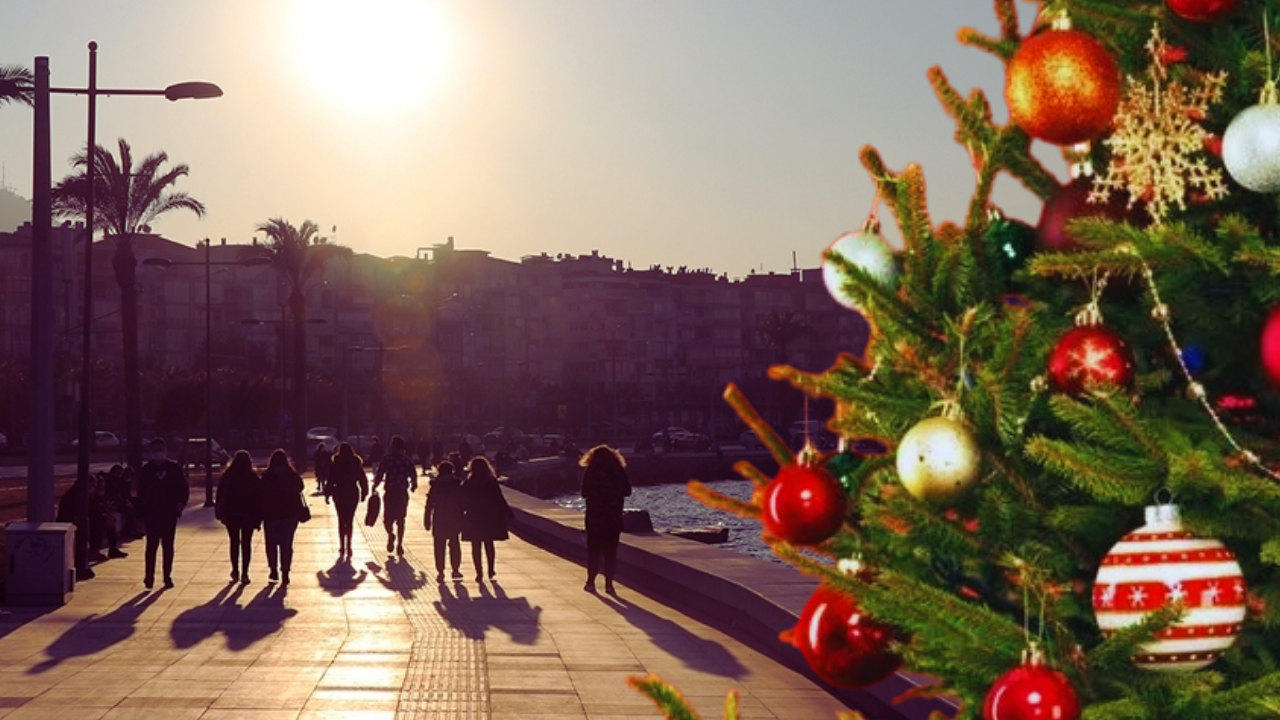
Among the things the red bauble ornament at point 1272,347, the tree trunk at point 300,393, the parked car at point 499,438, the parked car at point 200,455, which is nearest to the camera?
the red bauble ornament at point 1272,347

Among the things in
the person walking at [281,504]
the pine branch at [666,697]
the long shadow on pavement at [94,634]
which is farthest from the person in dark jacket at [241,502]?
the pine branch at [666,697]

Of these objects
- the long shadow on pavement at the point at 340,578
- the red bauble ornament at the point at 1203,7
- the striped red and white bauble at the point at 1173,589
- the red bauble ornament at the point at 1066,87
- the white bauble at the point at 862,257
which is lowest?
the long shadow on pavement at the point at 340,578

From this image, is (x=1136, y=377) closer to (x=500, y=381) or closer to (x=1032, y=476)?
(x=1032, y=476)

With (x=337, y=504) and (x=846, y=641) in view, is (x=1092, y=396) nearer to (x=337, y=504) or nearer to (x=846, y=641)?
(x=846, y=641)

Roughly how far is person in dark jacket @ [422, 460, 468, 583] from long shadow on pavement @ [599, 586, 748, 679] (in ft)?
14.4

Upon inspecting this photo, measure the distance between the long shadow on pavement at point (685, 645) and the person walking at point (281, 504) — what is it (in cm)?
462

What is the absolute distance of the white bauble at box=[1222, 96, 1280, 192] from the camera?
89.3 inches

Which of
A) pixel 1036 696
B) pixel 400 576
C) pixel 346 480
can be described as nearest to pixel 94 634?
pixel 400 576

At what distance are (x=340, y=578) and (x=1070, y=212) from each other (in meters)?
20.2

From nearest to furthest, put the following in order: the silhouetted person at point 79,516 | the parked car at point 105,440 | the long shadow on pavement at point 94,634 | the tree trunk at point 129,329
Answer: the long shadow on pavement at point 94,634, the silhouetted person at point 79,516, the tree trunk at point 129,329, the parked car at point 105,440

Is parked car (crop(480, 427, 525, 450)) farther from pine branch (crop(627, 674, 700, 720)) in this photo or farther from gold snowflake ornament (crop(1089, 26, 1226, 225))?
gold snowflake ornament (crop(1089, 26, 1226, 225))

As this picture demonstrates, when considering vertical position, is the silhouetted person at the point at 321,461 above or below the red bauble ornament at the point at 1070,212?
below

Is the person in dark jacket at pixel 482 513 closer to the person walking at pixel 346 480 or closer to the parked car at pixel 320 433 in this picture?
the person walking at pixel 346 480

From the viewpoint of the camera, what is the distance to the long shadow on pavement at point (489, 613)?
15.8 meters
